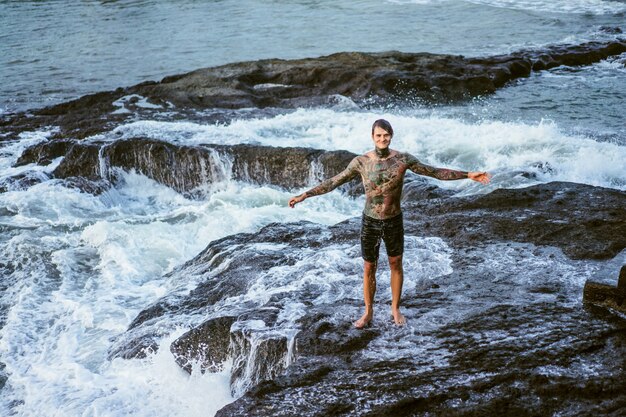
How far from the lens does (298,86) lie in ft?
55.3

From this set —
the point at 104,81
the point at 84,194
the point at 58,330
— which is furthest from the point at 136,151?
the point at 104,81

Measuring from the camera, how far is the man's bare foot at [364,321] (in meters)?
5.77

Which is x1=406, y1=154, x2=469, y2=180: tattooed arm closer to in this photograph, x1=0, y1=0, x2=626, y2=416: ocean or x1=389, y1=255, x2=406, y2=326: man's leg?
x1=389, y1=255, x2=406, y2=326: man's leg

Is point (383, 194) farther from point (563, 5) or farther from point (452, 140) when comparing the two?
point (563, 5)

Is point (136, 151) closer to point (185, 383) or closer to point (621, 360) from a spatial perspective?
point (185, 383)

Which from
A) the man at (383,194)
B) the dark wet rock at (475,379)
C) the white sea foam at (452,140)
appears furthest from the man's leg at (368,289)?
the white sea foam at (452,140)

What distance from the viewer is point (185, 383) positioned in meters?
6.46

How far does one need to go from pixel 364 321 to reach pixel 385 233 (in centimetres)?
75

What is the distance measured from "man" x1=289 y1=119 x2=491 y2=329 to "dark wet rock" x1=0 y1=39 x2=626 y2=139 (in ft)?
32.0

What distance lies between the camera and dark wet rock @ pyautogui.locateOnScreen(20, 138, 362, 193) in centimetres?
1188

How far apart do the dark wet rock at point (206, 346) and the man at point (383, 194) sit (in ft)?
4.42

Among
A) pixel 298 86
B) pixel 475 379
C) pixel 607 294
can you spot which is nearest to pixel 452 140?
pixel 298 86

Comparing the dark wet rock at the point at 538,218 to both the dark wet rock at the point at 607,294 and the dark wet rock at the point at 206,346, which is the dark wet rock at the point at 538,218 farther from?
the dark wet rock at the point at 206,346

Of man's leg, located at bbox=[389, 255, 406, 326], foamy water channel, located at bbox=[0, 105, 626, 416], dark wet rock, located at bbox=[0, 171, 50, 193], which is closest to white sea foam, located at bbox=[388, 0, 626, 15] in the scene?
foamy water channel, located at bbox=[0, 105, 626, 416]
